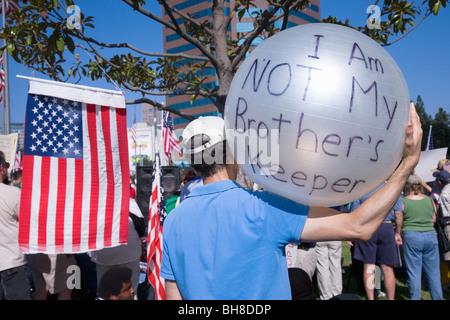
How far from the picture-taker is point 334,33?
1.37 meters

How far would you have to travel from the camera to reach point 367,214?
125 centimetres

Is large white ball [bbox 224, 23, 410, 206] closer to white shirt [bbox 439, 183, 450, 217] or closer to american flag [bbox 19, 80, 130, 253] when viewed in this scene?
american flag [bbox 19, 80, 130, 253]

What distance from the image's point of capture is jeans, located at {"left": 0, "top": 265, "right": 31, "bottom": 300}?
12.1 ft

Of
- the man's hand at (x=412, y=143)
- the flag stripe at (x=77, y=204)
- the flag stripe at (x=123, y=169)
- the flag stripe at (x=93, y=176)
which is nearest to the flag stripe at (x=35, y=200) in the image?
the flag stripe at (x=77, y=204)

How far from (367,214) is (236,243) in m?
0.48

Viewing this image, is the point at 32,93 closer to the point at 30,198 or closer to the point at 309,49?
the point at 30,198

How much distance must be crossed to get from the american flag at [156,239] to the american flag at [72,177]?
0.36 m

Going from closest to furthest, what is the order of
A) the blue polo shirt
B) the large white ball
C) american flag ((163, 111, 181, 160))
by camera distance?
the large white ball
the blue polo shirt
american flag ((163, 111, 181, 160))

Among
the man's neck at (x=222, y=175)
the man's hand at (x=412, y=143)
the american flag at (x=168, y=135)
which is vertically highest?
the american flag at (x=168, y=135)

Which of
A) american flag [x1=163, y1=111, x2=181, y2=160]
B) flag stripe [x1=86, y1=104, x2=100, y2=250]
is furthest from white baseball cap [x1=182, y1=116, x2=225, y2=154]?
american flag [x1=163, y1=111, x2=181, y2=160]

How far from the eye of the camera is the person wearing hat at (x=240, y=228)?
4.24 ft

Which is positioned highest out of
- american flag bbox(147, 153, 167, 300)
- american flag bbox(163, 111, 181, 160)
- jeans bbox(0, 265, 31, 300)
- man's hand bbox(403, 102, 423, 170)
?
american flag bbox(163, 111, 181, 160)

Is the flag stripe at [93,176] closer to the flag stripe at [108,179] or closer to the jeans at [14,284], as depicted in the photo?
the flag stripe at [108,179]

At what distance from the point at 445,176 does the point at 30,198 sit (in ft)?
17.6
